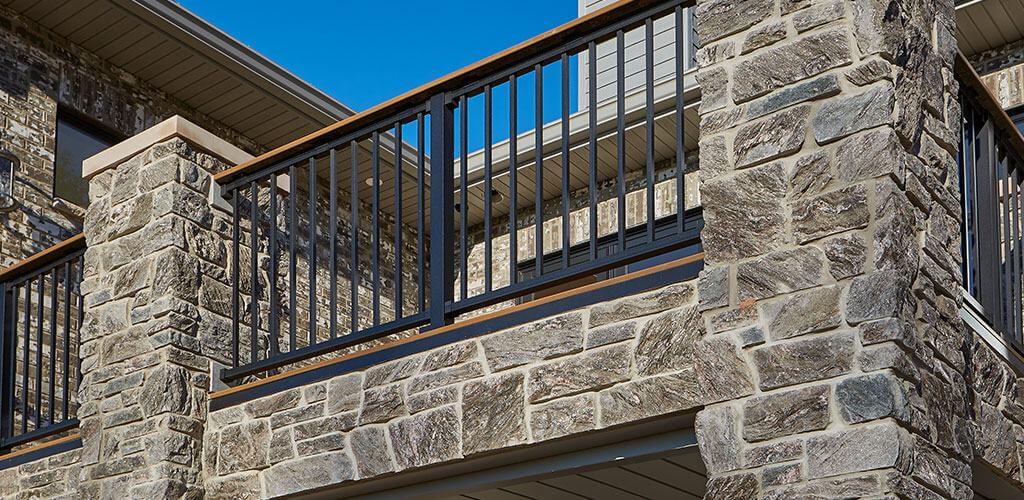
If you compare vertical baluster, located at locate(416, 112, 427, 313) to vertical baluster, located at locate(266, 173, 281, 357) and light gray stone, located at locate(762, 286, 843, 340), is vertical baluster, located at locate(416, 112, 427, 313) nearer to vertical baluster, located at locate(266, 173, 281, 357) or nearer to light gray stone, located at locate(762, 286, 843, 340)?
vertical baluster, located at locate(266, 173, 281, 357)

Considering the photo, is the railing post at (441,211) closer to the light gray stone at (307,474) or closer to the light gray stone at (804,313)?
the light gray stone at (307,474)

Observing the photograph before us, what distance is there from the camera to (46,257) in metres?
7.44

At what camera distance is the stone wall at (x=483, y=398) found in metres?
4.80

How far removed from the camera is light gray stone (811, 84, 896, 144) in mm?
4305

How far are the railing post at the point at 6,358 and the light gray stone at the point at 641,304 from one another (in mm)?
4226

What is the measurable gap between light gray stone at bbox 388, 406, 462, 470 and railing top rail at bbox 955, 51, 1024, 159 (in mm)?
2616

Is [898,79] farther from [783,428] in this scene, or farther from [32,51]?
[32,51]

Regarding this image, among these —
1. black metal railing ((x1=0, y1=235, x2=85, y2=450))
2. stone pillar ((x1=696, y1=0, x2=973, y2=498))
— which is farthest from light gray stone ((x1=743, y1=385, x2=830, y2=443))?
black metal railing ((x1=0, y1=235, x2=85, y2=450))

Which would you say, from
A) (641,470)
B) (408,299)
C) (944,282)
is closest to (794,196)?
(944,282)

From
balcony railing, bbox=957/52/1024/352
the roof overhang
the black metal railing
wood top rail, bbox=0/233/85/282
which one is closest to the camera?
balcony railing, bbox=957/52/1024/352

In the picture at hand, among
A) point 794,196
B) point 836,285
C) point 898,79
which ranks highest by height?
point 898,79

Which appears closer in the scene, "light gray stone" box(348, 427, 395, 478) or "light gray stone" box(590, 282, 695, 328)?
"light gray stone" box(590, 282, 695, 328)

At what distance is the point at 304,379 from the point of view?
241 inches

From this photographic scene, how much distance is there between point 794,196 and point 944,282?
2.18 ft
